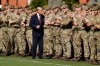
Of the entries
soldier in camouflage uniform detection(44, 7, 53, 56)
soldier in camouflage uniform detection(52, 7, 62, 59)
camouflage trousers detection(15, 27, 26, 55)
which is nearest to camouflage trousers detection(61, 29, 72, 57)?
soldier in camouflage uniform detection(52, 7, 62, 59)

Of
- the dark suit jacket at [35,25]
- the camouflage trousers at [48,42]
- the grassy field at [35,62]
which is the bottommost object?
the grassy field at [35,62]

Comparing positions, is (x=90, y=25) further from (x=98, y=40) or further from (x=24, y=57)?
(x=24, y=57)

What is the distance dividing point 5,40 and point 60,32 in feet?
9.41

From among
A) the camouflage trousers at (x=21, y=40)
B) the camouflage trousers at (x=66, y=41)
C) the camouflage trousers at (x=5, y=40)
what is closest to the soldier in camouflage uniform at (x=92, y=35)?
the camouflage trousers at (x=66, y=41)

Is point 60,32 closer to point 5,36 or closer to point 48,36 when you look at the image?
point 48,36

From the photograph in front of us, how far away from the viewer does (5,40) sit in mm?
23141

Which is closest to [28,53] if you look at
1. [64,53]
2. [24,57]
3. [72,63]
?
[24,57]

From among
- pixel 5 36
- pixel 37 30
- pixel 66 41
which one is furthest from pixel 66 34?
pixel 5 36

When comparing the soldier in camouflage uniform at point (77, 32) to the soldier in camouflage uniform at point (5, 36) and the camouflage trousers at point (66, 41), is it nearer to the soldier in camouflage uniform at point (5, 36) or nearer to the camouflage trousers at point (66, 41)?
the camouflage trousers at point (66, 41)

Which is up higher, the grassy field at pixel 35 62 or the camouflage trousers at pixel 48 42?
the camouflage trousers at pixel 48 42

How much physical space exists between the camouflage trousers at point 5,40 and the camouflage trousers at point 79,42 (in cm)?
374

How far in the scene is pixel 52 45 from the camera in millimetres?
21719

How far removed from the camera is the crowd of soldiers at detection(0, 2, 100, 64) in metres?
19.2

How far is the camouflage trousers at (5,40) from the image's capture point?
23.0 metres
